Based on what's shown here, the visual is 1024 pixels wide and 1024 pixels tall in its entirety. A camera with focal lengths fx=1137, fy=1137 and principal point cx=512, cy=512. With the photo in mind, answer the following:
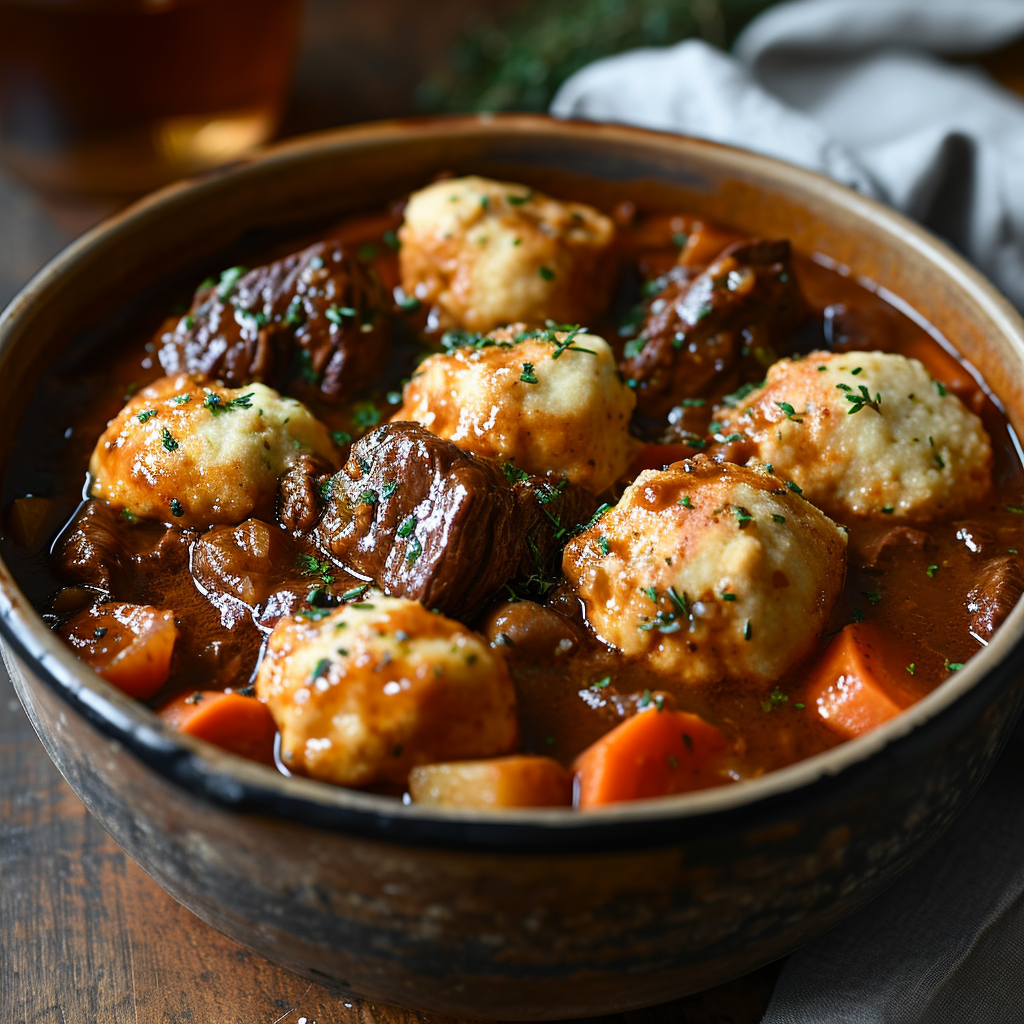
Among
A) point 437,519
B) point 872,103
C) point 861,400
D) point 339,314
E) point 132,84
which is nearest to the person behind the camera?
point 437,519

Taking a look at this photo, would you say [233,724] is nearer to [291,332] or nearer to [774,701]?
[774,701]

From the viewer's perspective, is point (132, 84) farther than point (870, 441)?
Yes

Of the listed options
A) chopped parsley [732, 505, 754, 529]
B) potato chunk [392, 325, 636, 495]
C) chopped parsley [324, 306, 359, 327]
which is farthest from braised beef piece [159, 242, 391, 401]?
chopped parsley [732, 505, 754, 529]

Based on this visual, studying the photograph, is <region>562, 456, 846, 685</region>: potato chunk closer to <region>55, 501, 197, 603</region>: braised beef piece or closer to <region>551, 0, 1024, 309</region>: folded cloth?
<region>55, 501, 197, 603</region>: braised beef piece

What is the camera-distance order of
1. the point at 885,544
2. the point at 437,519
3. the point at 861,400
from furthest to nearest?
the point at 861,400 < the point at 885,544 < the point at 437,519

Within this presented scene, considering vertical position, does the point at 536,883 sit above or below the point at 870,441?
below

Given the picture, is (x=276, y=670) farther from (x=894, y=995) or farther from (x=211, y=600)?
(x=894, y=995)

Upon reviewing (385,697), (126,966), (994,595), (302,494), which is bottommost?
(126,966)

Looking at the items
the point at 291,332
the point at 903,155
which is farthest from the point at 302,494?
the point at 903,155
